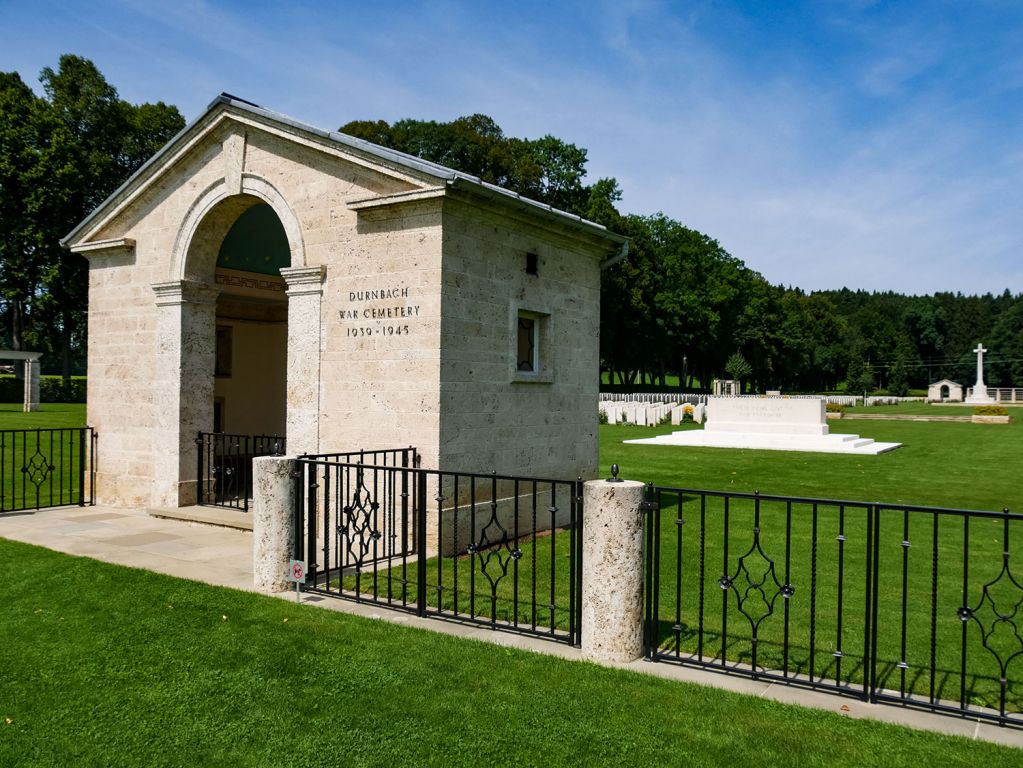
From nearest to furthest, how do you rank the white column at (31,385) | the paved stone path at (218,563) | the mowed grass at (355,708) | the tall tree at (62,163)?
the mowed grass at (355,708), the paved stone path at (218,563), the white column at (31,385), the tall tree at (62,163)

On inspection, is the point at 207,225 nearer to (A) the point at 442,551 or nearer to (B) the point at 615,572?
(A) the point at 442,551

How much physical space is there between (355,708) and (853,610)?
4.36m

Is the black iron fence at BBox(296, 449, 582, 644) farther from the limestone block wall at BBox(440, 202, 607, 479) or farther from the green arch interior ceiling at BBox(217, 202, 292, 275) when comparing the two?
the green arch interior ceiling at BBox(217, 202, 292, 275)

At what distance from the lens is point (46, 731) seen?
387 cm

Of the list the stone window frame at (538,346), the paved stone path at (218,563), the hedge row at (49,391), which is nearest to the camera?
the paved stone path at (218,563)

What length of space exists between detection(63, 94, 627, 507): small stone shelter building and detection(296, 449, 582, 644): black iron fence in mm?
597

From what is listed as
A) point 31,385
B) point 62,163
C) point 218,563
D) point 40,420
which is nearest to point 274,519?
point 218,563

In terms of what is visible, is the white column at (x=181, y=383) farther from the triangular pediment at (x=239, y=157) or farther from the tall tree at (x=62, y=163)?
the tall tree at (x=62, y=163)

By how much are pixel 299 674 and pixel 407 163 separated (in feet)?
17.6

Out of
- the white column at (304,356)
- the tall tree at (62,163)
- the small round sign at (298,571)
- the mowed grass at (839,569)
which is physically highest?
the tall tree at (62,163)

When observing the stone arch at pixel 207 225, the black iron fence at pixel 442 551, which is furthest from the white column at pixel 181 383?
the black iron fence at pixel 442 551

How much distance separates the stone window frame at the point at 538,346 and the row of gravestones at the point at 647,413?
72.2 ft

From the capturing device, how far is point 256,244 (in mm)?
11945

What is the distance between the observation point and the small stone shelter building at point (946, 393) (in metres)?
76.2
